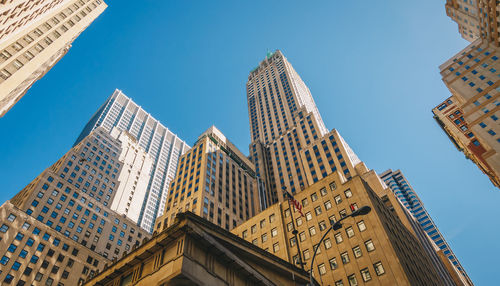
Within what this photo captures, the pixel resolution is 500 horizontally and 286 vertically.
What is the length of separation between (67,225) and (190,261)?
8018 cm

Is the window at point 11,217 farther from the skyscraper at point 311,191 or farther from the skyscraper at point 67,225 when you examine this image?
the skyscraper at point 311,191

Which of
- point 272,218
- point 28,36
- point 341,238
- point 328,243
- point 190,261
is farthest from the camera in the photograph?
point 28,36

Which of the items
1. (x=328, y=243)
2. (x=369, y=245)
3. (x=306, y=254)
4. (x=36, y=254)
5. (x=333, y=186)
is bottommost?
(x=369, y=245)

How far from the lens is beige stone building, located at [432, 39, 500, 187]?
65.0 metres

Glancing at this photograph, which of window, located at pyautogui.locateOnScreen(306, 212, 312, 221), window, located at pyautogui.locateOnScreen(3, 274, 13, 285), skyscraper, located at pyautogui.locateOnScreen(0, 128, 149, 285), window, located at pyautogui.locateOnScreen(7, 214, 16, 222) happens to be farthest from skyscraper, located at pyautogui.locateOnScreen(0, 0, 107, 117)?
window, located at pyautogui.locateOnScreen(306, 212, 312, 221)

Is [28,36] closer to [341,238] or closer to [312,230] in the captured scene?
[312,230]

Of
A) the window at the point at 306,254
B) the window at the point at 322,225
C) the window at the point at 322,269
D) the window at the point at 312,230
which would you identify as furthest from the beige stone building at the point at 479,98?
the window at the point at 306,254

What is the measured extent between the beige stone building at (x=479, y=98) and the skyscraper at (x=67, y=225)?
76321 millimetres

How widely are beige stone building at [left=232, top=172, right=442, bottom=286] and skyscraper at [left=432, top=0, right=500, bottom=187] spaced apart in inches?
1301

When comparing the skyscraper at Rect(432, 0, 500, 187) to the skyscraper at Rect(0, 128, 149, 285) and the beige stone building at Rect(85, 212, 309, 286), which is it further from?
the skyscraper at Rect(0, 128, 149, 285)

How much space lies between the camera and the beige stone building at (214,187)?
89.0 metres

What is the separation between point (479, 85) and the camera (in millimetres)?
77500

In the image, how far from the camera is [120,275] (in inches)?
976

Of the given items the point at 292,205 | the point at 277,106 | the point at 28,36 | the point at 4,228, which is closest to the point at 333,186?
the point at 292,205
